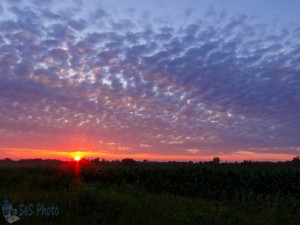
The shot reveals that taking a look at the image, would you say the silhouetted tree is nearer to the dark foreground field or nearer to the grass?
the dark foreground field

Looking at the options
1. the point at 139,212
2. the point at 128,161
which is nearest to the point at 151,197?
the point at 139,212

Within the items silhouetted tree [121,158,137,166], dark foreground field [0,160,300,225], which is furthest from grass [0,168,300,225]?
silhouetted tree [121,158,137,166]

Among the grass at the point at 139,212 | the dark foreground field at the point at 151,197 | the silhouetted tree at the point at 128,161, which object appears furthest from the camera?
the silhouetted tree at the point at 128,161

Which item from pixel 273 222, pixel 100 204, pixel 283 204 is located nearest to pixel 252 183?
pixel 283 204

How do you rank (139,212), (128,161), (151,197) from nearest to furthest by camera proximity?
1. (139,212)
2. (151,197)
3. (128,161)

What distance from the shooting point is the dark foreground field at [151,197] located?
13305 mm

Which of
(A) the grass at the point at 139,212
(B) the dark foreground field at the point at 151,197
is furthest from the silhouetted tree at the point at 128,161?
(A) the grass at the point at 139,212

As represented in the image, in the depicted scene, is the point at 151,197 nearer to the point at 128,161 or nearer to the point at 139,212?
the point at 139,212

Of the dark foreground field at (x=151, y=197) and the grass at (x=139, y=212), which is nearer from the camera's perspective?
the grass at (x=139, y=212)

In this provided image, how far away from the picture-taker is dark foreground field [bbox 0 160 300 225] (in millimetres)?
13305

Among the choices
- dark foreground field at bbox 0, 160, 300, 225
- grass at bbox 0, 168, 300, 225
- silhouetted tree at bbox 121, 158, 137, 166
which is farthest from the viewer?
silhouetted tree at bbox 121, 158, 137, 166

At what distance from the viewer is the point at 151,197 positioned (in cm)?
1814

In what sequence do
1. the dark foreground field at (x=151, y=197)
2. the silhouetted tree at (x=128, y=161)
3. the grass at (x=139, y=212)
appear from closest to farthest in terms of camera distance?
the grass at (x=139, y=212), the dark foreground field at (x=151, y=197), the silhouetted tree at (x=128, y=161)

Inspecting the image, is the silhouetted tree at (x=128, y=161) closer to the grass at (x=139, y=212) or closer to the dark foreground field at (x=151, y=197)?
the dark foreground field at (x=151, y=197)
